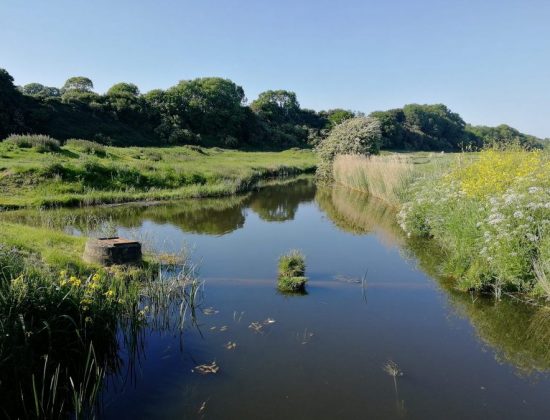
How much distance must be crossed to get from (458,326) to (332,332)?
2.36 metres

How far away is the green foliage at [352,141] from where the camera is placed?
3378cm

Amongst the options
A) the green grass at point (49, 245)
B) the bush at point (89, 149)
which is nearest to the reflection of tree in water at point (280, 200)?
the green grass at point (49, 245)

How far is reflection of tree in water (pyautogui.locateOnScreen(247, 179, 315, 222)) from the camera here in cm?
2084

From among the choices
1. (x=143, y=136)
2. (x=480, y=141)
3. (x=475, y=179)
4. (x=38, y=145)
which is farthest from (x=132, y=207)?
(x=480, y=141)

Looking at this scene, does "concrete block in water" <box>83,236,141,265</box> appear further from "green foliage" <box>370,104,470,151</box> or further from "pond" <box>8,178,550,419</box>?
"green foliage" <box>370,104,470,151</box>

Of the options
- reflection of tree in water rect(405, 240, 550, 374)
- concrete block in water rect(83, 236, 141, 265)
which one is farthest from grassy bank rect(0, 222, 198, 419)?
reflection of tree in water rect(405, 240, 550, 374)

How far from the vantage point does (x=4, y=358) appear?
480cm

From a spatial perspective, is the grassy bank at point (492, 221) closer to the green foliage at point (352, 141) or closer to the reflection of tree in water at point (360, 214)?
the reflection of tree in water at point (360, 214)

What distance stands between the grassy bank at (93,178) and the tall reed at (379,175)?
272 inches

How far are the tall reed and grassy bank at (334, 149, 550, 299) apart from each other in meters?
5.54

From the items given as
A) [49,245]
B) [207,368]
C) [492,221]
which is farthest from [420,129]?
[207,368]

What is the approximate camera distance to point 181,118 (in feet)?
199

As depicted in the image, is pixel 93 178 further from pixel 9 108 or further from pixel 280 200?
pixel 9 108

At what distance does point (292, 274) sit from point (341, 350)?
3.37m
